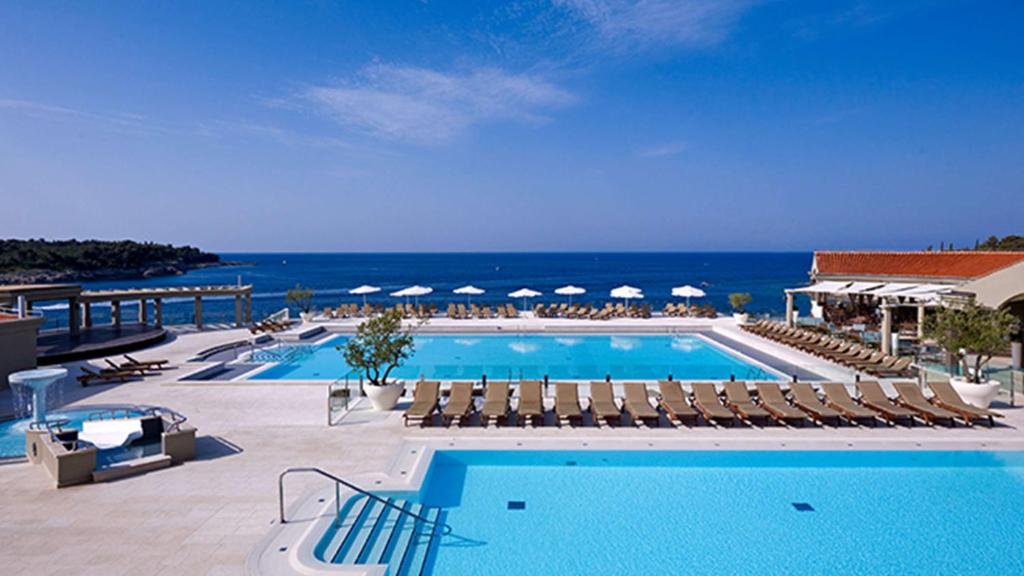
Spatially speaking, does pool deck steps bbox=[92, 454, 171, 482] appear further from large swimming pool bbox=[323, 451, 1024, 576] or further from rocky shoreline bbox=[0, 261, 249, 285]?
rocky shoreline bbox=[0, 261, 249, 285]

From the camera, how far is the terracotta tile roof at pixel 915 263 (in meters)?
20.4

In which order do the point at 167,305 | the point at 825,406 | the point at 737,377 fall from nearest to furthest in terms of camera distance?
the point at 825,406, the point at 737,377, the point at 167,305

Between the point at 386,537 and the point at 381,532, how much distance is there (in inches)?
5.4

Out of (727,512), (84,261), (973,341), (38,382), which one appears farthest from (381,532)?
(84,261)

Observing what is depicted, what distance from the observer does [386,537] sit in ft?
21.7

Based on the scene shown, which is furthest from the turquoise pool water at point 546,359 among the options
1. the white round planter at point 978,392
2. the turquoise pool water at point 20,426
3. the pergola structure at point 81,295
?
the pergola structure at point 81,295

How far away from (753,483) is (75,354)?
58.4 ft

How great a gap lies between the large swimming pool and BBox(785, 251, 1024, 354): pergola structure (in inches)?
343

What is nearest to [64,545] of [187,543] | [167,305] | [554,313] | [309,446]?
[187,543]

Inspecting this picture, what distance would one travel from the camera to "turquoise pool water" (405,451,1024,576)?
21.1 ft

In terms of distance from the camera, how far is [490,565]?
6.36 meters

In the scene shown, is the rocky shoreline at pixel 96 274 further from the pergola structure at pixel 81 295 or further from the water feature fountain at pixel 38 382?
the water feature fountain at pixel 38 382

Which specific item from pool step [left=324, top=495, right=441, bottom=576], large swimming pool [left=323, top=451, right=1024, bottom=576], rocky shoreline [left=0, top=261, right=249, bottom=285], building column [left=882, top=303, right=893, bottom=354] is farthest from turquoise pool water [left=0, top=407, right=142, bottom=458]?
rocky shoreline [left=0, top=261, right=249, bottom=285]

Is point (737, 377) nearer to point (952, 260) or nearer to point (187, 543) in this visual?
point (187, 543)
